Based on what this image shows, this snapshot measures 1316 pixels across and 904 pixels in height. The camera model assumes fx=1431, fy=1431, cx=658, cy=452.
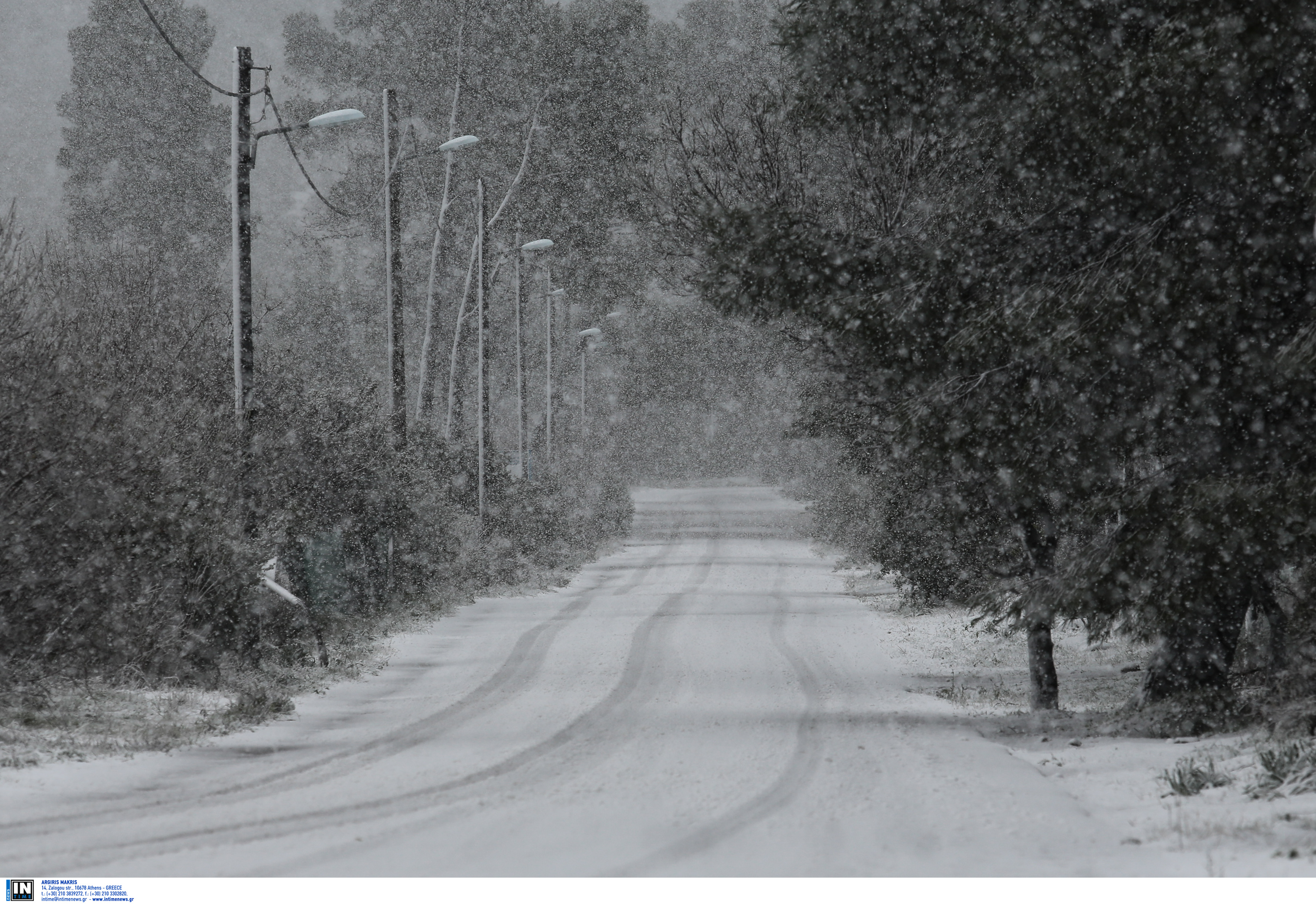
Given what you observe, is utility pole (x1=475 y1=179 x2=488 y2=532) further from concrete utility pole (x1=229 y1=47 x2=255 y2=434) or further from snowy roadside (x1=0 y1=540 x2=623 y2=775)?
snowy roadside (x1=0 y1=540 x2=623 y2=775)

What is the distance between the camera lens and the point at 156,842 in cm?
707

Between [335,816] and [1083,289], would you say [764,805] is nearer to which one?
[335,816]

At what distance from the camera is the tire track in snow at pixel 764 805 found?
6805 millimetres

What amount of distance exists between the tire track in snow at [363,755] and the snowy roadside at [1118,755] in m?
4.16

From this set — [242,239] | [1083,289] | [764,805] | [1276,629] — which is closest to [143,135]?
[242,239]

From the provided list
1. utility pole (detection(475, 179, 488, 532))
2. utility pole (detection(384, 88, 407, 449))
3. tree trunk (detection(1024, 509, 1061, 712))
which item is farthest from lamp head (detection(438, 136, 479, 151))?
tree trunk (detection(1024, 509, 1061, 712))

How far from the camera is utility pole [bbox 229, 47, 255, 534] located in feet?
48.9

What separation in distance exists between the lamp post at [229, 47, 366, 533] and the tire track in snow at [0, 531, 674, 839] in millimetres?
3297

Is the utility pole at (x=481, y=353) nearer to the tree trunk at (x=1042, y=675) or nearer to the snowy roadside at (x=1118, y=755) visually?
the snowy roadside at (x=1118, y=755)

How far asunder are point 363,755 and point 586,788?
205 centimetres

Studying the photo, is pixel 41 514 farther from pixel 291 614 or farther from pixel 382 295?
pixel 382 295

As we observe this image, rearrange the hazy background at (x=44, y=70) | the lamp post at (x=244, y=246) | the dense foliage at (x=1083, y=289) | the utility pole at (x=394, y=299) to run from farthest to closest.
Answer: the hazy background at (x=44, y=70), the utility pole at (x=394, y=299), the lamp post at (x=244, y=246), the dense foliage at (x=1083, y=289)

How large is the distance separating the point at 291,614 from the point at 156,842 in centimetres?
776

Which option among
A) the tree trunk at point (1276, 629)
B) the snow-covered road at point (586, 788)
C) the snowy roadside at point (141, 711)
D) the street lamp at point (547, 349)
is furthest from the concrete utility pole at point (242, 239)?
the street lamp at point (547, 349)
